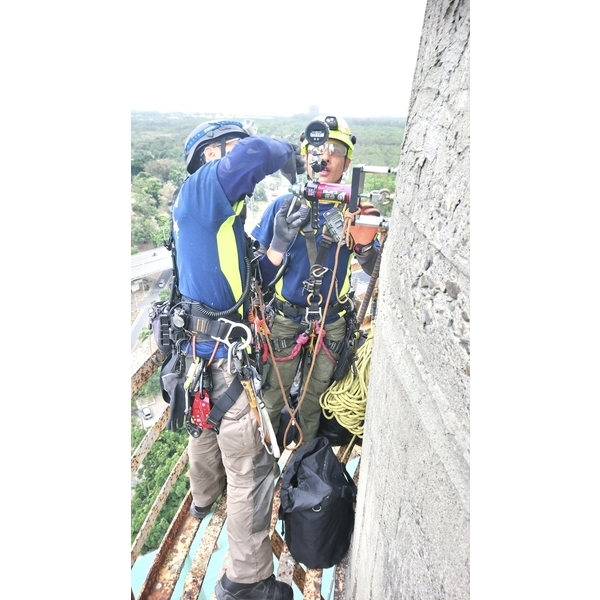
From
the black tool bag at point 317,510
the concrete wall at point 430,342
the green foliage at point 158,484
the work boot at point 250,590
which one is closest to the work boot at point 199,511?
the work boot at point 250,590

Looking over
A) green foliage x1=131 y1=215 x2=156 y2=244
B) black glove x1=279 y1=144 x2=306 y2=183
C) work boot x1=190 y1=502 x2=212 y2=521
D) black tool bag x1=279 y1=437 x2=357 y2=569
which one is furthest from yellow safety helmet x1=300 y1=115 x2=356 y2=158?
green foliage x1=131 y1=215 x2=156 y2=244

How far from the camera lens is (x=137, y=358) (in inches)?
104

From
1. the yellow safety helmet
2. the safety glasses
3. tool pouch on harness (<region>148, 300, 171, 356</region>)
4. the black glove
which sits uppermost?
the yellow safety helmet

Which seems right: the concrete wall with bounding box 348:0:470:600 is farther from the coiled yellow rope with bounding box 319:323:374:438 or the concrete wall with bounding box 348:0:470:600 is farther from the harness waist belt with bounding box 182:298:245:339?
the coiled yellow rope with bounding box 319:323:374:438

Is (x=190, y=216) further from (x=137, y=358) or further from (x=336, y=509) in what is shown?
(x=336, y=509)

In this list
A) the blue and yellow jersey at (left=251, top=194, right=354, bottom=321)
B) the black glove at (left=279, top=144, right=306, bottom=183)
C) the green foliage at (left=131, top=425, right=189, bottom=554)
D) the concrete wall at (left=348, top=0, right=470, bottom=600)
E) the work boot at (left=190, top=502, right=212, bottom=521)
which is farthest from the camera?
the green foliage at (left=131, top=425, right=189, bottom=554)

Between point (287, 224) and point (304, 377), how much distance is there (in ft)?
4.23

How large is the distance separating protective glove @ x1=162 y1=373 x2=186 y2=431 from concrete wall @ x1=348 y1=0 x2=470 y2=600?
1384 mm

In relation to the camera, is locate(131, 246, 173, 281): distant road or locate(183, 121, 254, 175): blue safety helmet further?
locate(131, 246, 173, 281): distant road

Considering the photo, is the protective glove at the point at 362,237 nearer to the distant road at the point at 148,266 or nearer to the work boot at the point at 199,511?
the distant road at the point at 148,266

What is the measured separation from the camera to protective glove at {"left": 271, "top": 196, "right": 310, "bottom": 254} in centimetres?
301

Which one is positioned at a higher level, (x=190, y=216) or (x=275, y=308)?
(x=190, y=216)

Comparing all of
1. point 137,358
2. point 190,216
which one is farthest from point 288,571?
point 190,216
